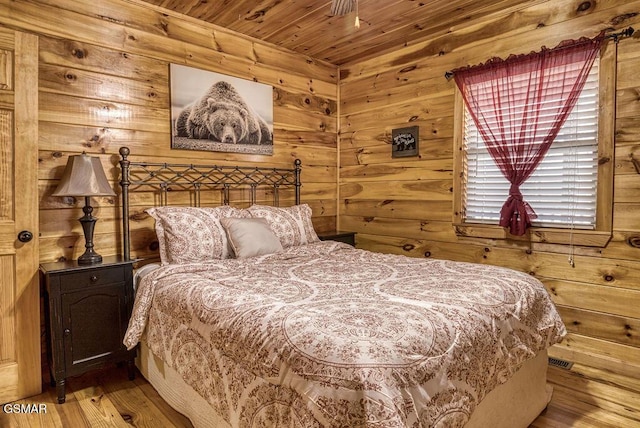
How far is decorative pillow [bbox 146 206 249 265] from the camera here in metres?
2.53

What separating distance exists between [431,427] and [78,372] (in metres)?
2.04

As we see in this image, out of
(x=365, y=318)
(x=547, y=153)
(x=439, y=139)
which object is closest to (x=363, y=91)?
(x=439, y=139)

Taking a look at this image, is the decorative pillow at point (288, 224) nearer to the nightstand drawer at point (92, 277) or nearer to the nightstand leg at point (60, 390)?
the nightstand drawer at point (92, 277)

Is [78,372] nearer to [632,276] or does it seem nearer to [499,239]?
[499,239]

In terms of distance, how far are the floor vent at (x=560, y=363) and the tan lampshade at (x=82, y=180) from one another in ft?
10.1

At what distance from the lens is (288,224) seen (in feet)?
10.2

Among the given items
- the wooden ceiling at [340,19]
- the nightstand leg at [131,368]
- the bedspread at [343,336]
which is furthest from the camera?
the wooden ceiling at [340,19]

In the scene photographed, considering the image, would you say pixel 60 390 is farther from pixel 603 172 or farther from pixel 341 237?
pixel 603 172

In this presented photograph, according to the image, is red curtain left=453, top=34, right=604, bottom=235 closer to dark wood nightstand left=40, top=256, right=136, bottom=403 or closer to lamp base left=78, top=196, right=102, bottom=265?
dark wood nightstand left=40, top=256, right=136, bottom=403

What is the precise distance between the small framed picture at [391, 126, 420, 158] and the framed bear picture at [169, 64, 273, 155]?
45.1 inches

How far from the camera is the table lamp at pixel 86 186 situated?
231 centimetres

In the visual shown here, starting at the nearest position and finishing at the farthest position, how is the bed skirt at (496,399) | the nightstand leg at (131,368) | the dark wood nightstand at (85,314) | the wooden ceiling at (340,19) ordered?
the bed skirt at (496,399) → the dark wood nightstand at (85,314) → the nightstand leg at (131,368) → the wooden ceiling at (340,19)

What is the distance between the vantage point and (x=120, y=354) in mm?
2436

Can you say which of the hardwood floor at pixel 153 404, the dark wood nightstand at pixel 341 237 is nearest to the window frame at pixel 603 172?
the hardwood floor at pixel 153 404
